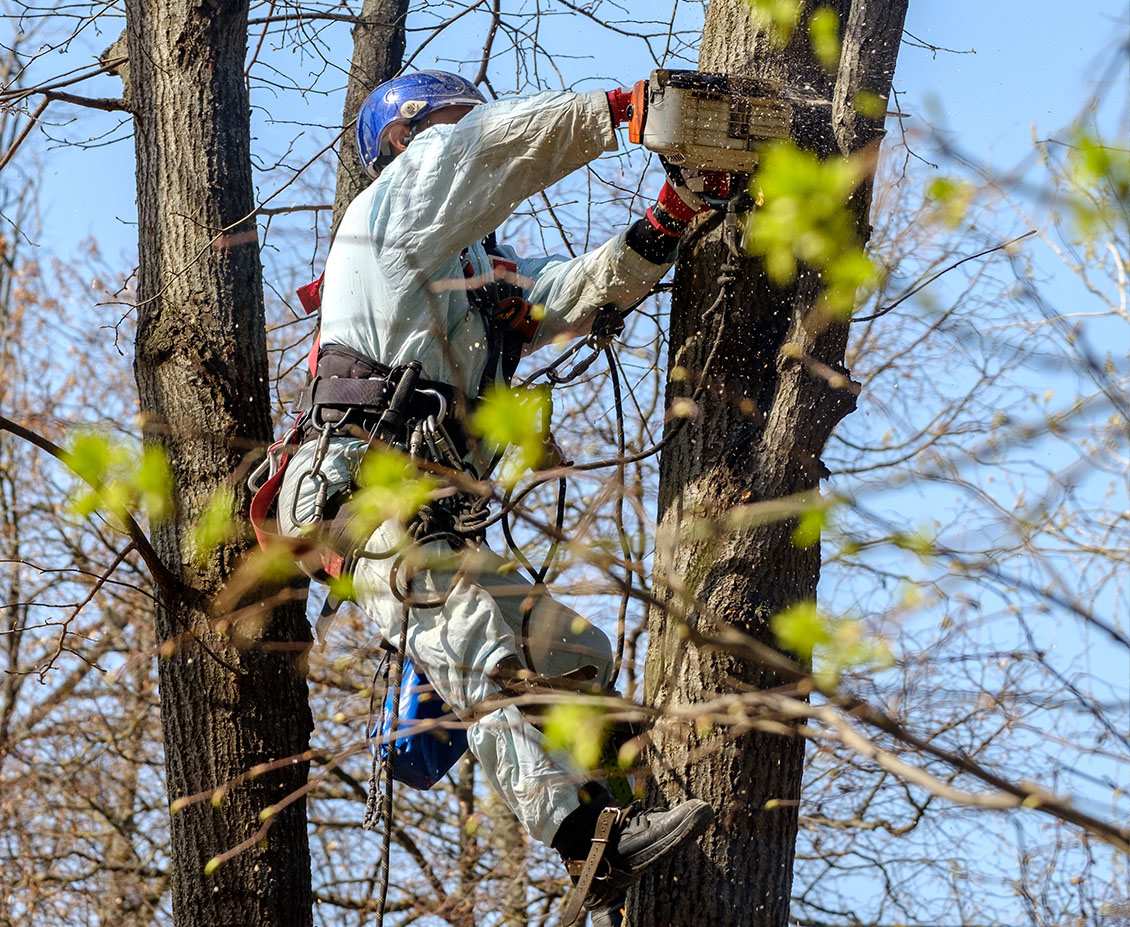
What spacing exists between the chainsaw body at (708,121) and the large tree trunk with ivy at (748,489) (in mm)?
93

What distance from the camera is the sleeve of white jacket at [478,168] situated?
129 inches

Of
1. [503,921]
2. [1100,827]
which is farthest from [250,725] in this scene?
[503,921]

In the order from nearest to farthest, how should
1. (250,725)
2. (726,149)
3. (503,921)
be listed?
1. (726,149)
2. (250,725)
3. (503,921)

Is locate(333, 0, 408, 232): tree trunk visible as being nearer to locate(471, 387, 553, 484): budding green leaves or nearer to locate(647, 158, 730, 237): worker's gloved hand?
locate(647, 158, 730, 237): worker's gloved hand

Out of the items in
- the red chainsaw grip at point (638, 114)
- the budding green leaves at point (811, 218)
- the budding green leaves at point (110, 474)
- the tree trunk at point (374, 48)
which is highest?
the tree trunk at point (374, 48)

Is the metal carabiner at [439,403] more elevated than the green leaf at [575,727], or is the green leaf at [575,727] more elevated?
the metal carabiner at [439,403]

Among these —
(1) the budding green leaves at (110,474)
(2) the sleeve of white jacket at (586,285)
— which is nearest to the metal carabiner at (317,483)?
(2) the sleeve of white jacket at (586,285)

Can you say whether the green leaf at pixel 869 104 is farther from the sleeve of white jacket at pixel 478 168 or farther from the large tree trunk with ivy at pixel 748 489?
the sleeve of white jacket at pixel 478 168

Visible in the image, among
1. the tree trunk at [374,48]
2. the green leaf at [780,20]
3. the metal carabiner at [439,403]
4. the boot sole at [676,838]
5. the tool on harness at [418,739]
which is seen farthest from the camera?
the tree trunk at [374,48]

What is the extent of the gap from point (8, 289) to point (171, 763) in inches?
362

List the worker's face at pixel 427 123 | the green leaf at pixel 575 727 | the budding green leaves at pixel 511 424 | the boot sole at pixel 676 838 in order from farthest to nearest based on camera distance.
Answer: the worker's face at pixel 427 123
the boot sole at pixel 676 838
the green leaf at pixel 575 727
the budding green leaves at pixel 511 424

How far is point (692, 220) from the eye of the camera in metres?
3.33

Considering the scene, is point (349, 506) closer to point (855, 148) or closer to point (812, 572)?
point (812, 572)

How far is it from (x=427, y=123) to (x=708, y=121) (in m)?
1.14
